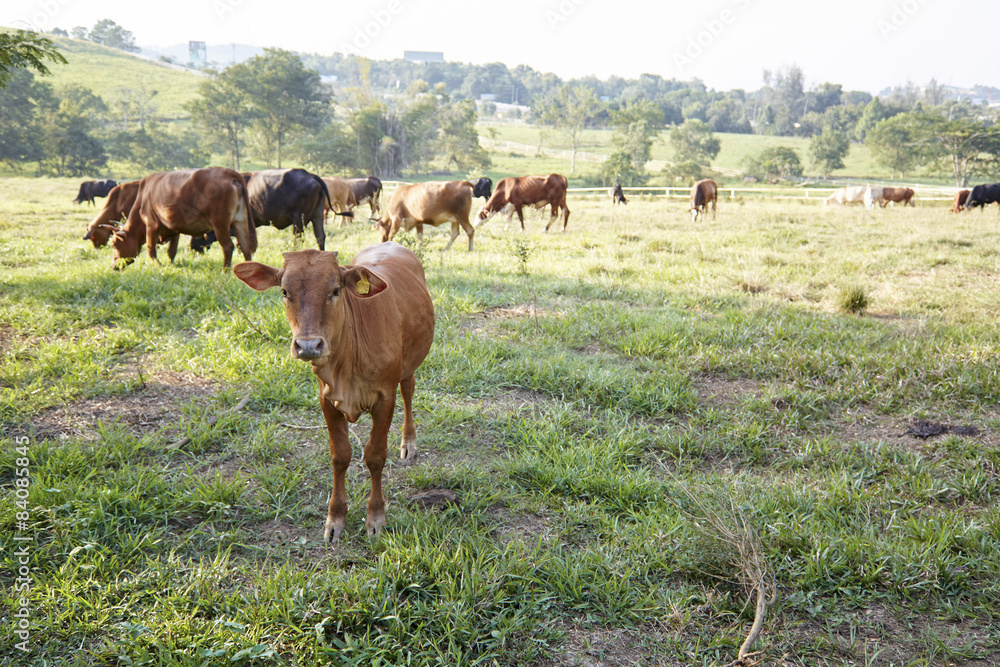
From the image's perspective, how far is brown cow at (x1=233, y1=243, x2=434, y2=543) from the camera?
253 centimetres

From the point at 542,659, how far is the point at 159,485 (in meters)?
2.41

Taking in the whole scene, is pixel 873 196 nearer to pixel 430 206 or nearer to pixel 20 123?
pixel 430 206

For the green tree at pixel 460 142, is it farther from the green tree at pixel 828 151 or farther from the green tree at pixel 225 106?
the green tree at pixel 828 151

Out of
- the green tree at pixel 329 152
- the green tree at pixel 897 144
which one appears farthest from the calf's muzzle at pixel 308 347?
the green tree at pixel 897 144

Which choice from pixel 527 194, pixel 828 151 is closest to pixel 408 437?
pixel 527 194

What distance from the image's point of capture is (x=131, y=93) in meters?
68.2

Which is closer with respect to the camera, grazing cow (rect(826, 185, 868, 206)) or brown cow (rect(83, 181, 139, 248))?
brown cow (rect(83, 181, 139, 248))

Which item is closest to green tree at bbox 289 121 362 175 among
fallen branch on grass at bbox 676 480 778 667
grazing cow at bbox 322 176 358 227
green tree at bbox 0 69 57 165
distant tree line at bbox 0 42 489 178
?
distant tree line at bbox 0 42 489 178

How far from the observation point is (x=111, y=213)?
1028cm

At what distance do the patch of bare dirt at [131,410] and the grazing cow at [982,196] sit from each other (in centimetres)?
3302

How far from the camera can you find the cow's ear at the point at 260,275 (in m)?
2.68

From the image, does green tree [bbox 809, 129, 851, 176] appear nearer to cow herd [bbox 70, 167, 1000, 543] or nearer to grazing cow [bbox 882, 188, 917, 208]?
grazing cow [bbox 882, 188, 917, 208]

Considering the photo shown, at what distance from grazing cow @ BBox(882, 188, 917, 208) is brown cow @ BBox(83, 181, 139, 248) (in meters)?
34.7

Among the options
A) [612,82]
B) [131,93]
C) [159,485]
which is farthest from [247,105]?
[612,82]
